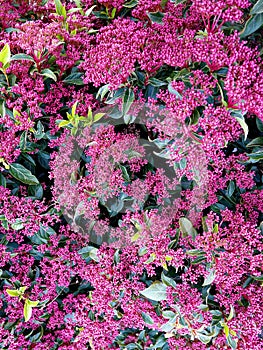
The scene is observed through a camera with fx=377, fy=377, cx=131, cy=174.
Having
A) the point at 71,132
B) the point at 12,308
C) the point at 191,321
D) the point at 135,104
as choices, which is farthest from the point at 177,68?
the point at 12,308

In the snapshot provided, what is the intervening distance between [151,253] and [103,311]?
353mm

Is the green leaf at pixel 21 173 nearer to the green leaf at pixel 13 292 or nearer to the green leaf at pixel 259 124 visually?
the green leaf at pixel 13 292

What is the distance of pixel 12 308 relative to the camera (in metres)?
1.62

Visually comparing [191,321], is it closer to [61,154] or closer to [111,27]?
[61,154]

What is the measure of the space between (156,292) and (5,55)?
995 mm

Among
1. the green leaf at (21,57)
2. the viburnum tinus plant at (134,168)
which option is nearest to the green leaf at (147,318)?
the viburnum tinus plant at (134,168)

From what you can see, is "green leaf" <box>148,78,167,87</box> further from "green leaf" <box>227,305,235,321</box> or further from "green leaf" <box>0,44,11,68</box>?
"green leaf" <box>227,305,235,321</box>

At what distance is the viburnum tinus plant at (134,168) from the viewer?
47.1 inches

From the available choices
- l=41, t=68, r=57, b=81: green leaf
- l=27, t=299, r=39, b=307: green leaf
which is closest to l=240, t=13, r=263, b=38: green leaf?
l=41, t=68, r=57, b=81: green leaf

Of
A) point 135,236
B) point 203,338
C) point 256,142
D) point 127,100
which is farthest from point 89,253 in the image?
point 256,142

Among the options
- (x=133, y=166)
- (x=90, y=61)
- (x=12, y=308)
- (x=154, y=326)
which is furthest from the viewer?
(x=12, y=308)

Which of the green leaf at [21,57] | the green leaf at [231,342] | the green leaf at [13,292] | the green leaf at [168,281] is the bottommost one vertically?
the green leaf at [231,342]

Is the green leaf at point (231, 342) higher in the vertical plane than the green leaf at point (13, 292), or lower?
lower

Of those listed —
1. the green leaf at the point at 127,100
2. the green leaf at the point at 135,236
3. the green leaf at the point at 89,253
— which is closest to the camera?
the green leaf at the point at 127,100
